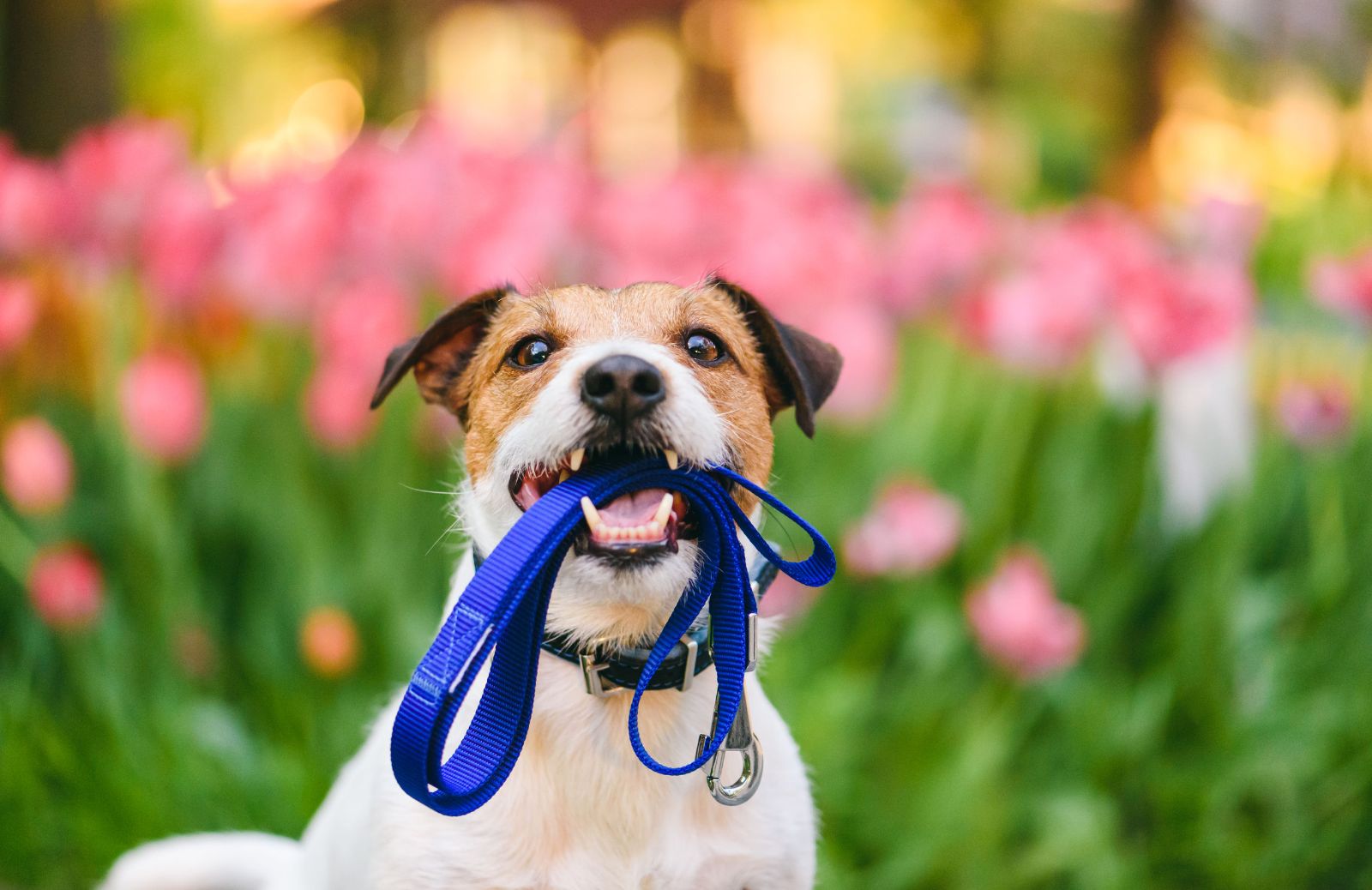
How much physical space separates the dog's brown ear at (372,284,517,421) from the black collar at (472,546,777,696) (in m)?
0.55

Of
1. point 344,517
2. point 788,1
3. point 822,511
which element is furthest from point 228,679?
point 788,1

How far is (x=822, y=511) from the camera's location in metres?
3.54

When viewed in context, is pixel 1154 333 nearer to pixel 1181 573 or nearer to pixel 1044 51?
pixel 1181 573

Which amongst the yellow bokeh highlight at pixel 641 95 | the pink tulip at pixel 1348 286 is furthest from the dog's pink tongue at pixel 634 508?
the yellow bokeh highlight at pixel 641 95

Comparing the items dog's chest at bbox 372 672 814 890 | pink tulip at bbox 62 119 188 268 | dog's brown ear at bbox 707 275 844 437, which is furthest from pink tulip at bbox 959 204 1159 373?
pink tulip at bbox 62 119 188 268

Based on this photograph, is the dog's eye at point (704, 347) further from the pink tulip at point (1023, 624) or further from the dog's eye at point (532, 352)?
the pink tulip at point (1023, 624)

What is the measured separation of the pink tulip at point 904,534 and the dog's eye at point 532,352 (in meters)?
1.37

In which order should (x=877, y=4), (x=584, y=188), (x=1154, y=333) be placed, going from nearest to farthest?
(x=1154, y=333), (x=584, y=188), (x=877, y=4)

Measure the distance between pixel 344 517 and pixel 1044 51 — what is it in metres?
19.5

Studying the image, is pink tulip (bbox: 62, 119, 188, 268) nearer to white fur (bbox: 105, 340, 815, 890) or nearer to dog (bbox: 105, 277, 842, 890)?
dog (bbox: 105, 277, 842, 890)

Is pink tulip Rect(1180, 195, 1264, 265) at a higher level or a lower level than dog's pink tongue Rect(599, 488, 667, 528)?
higher

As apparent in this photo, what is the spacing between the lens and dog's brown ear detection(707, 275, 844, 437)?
200 centimetres

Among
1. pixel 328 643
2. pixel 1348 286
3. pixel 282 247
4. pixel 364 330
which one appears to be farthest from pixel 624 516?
pixel 1348 286

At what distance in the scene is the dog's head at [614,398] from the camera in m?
1.63
